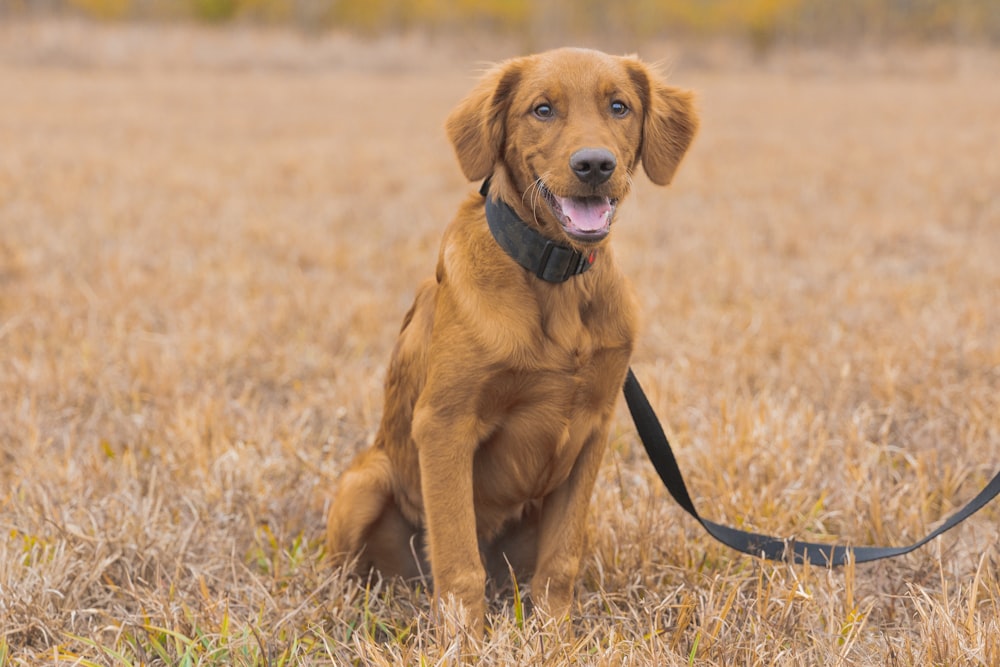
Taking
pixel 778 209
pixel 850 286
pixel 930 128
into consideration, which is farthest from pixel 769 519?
pixel 930 128

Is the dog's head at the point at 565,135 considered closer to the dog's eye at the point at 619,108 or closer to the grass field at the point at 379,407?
the dog's eye at the point at 619,108

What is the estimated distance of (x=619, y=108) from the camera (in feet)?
7.74

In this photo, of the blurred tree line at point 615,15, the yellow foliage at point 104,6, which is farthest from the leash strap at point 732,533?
the yellow foliage at point 104,6

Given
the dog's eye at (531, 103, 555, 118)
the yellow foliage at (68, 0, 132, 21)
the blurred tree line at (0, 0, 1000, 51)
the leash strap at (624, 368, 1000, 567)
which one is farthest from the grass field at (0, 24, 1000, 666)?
the yellow foliage at (68, 0, 132, 21)

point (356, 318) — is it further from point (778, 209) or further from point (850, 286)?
point (778, 209)

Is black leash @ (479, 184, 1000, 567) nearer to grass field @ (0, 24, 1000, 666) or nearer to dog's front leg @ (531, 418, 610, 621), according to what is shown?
grass field @ (0, 24, 1000, 666)

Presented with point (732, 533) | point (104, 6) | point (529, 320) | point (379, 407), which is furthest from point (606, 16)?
point (529, 320)

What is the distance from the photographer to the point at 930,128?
13383 millimetres

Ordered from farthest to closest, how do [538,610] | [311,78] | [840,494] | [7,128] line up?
[311,78] < [7,128] < [840,494] < [538,610]

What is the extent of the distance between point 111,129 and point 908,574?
446 inches

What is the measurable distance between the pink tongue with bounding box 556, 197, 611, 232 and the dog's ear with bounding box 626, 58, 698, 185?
315mm

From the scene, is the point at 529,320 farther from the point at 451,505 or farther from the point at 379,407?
the point at 379,407

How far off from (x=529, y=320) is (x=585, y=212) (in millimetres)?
273

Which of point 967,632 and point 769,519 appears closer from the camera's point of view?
point 967,632
